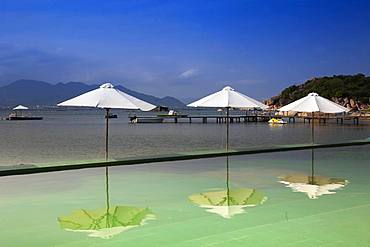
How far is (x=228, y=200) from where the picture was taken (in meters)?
5.98

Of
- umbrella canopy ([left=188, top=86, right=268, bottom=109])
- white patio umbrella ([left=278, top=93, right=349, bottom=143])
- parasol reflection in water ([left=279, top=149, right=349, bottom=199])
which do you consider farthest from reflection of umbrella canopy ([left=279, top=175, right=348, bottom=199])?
white patio umbrella ([left=278, top=93, right=349, bottom=143])

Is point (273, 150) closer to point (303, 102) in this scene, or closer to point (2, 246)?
point (303, 102)

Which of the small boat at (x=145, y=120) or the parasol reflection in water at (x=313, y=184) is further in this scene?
the small boat at (x=145, y=120)

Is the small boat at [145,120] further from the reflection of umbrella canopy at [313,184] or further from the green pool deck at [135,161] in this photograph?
the reflection of umbrella canopy at [313,184]

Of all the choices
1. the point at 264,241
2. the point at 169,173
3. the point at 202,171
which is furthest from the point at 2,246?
the point at 202,171

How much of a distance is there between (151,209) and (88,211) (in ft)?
2.46

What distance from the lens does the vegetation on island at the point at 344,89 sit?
93375 millimetres

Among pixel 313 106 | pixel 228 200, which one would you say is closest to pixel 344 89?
pixel 313 106

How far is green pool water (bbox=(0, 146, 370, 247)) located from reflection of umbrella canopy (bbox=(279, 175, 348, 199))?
0.02 metres

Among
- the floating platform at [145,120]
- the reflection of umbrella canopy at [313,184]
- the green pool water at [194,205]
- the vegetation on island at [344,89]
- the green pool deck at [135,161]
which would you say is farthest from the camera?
the vegetation on island at [344,89]

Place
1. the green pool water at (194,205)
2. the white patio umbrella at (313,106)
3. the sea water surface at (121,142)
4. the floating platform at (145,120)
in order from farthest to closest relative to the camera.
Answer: the floating platform at (145,120)
the sea water surface at (121,142)
the white patio umbrella at (313,106)
the green pool water at (194,205)

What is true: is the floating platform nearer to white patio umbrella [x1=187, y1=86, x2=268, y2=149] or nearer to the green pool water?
white patio umbrella [x1=187, y1=86, x2=268, y2=149]

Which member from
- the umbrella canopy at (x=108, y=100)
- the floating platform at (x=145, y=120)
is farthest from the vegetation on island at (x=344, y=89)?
the umbrella canopy at (x=108, y=100)

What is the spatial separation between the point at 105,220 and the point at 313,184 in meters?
3.82
